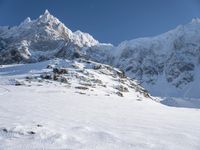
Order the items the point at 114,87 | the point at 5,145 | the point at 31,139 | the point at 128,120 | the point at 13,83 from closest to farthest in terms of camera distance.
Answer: the point at 5,145 → the point at 31,139 → the point at 128,120 → the point at 13,83 → the point at 114,87

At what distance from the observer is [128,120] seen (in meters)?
22.3

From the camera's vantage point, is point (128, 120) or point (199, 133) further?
point (128, 120)

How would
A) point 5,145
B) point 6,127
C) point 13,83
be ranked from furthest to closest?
point 13,83 → point 6,127 → point 5,145

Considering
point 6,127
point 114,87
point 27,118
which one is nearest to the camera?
point 6,127

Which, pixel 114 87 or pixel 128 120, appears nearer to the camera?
pixel 128 120

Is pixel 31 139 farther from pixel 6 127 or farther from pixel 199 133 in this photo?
pixel 199 133

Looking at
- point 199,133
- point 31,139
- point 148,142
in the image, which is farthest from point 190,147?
point 31,139

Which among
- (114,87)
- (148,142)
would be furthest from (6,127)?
(114,87)

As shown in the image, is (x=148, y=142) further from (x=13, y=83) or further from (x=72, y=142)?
(x=13, y=83)

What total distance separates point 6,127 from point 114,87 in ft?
207

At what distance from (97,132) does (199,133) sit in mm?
5048

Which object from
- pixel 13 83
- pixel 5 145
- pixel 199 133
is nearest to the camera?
pixel 5 145

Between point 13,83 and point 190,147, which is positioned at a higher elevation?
point 13,83

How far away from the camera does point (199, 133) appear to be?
18.2m
